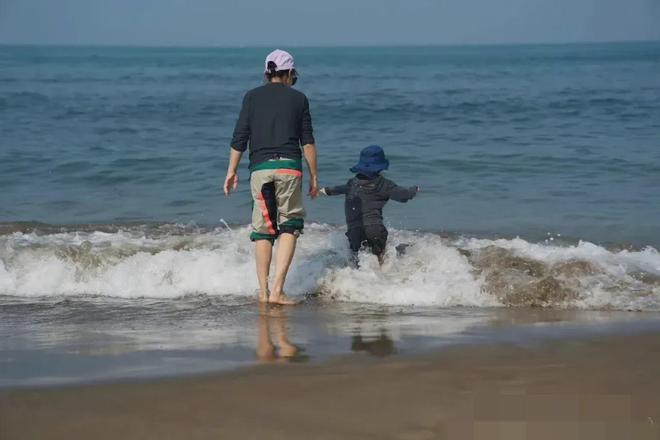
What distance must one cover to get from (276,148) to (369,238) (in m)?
1.52

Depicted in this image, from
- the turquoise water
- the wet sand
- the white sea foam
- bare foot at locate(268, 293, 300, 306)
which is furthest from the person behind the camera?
the turquoise water

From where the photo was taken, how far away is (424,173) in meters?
13.1

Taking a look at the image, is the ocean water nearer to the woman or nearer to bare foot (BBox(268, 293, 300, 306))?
bare foot (BBox(268, 293, 300, 306))

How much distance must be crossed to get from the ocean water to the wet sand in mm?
367

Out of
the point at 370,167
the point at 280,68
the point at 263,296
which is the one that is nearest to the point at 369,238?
the point at 370,167

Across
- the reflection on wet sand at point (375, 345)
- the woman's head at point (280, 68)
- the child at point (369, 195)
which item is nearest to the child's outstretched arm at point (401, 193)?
the child at point (369, 195)

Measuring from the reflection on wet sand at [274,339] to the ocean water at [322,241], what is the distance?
7 centimetres

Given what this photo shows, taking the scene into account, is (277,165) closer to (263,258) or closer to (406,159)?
(263,258)

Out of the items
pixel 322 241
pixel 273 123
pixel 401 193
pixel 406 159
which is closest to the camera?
pixel 273 123

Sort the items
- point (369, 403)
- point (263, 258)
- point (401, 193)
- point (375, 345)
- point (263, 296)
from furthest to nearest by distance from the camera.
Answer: point (401, 193)
point (263, 296)
point (263, 258)
point (375, 345)
point (369, 403)

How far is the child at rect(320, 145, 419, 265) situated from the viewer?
7125 mm

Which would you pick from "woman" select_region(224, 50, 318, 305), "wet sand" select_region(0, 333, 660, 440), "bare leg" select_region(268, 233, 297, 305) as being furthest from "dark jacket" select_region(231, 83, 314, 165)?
"wet sand" select_region(0, 333, 660, 440)

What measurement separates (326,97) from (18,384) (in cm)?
2351

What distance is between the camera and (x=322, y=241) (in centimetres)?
829
